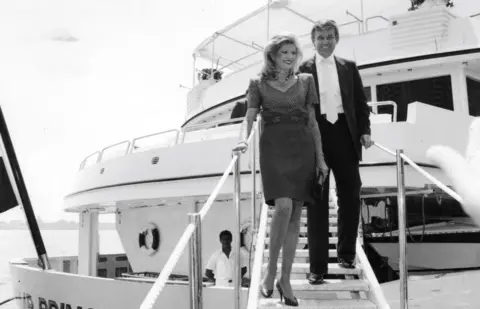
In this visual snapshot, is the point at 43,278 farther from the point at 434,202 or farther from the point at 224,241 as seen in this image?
the point at 434,202

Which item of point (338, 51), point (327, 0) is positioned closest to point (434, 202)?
point (338, 51)

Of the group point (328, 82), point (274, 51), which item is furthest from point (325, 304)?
point (274, 51)

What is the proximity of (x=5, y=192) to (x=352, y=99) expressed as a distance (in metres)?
4.66

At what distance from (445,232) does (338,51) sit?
339 cm

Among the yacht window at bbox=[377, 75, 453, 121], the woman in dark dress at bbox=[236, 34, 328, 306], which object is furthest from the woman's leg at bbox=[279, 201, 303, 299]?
the yacht window at bbox=[377, 75, 453, 121]

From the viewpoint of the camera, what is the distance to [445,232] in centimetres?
763

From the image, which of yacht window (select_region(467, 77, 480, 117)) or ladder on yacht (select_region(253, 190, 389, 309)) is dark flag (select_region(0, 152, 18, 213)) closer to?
ladder on yacht (select_region(253, 190, 389, 309))

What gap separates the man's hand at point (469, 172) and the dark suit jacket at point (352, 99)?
1.43 m

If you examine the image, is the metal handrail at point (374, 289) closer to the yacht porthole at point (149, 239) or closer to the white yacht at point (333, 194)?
the white yacht at point (333, 194)

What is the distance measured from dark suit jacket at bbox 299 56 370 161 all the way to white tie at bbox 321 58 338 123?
0.05 meters

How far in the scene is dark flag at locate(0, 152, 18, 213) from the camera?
6039mm

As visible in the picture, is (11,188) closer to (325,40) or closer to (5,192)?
(5,192)

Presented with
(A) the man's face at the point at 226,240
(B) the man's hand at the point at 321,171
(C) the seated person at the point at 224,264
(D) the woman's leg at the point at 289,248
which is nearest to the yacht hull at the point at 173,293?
(C) the seated person at the point at 224,264

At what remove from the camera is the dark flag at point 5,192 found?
19.8 ft
